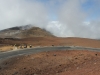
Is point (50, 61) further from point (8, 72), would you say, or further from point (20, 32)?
point (20, 32)

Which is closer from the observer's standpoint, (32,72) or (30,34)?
(32,72)

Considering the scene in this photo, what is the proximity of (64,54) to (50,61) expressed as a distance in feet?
16.1

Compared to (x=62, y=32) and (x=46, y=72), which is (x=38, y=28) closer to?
(x=62, y=32)

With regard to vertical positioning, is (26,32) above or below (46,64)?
above

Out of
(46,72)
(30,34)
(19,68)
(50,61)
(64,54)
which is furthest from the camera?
(30,34)

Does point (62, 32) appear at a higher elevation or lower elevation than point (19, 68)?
higher

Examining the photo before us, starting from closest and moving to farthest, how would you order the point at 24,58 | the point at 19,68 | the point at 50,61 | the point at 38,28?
the point at 19,68 → the point at 50,61 → the point at 24,58 → the point at 38,28

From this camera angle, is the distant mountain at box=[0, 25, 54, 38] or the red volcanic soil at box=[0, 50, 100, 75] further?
the distant mountain at box=[0, 25, 54, 38]

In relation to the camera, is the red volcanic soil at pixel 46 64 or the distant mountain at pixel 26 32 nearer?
the red volcanic soil at pixel 46 64

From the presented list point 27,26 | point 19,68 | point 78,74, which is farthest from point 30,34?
point 78,74

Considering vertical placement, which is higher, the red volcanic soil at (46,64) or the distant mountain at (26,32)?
the distant mountain at (26,32)

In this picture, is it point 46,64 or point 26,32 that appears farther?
point 26,32

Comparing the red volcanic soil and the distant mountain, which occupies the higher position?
the distant mountain

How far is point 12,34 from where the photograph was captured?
7506 cm
